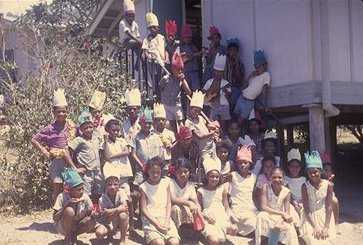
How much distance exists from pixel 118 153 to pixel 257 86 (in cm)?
235

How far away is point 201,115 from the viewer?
6953 millimetres

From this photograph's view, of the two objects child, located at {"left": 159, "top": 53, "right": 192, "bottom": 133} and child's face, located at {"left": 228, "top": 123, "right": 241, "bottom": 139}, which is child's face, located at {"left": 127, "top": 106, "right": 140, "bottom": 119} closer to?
child, located at {"left": 159, "top": 53, "right": 192, "bottom": 133}

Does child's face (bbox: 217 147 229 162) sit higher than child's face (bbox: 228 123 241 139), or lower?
lower

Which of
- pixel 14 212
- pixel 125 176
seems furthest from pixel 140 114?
pixel 14 212

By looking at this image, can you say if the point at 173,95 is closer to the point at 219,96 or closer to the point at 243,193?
the point at 219,96

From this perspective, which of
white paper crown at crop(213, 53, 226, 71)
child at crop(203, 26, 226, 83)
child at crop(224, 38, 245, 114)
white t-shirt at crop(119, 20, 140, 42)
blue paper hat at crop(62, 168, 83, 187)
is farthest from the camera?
white t-shirt at crop(119, 20, 140, 42)

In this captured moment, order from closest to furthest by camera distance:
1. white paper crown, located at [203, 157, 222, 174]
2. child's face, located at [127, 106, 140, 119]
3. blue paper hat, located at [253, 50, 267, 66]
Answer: white paper crown, located at [203, 157, 222, 174], child's face, located at [127, 106, 140, 119], blue paper hat, located at [253, 50, 267, 66]

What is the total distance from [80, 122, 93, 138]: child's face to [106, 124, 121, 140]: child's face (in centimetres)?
22

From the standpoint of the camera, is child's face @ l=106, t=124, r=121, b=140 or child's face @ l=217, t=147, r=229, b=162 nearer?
child's face @ l=106, t=124, r=121, b=140

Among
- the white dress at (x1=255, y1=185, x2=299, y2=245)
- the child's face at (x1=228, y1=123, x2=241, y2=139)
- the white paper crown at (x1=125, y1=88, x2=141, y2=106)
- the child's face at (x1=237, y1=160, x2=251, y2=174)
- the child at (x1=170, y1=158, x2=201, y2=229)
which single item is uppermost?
the white paper crown at (x1=125, y1=88, x2=141, y2=106)

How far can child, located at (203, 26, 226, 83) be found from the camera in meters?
7.63

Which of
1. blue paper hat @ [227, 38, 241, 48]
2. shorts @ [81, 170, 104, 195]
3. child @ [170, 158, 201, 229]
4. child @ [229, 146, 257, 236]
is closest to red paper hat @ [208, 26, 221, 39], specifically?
blue paper hat @ [227, 38, 241, 48]

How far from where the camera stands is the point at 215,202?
584 centimetres

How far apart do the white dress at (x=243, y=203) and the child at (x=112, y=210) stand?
1345 mm
